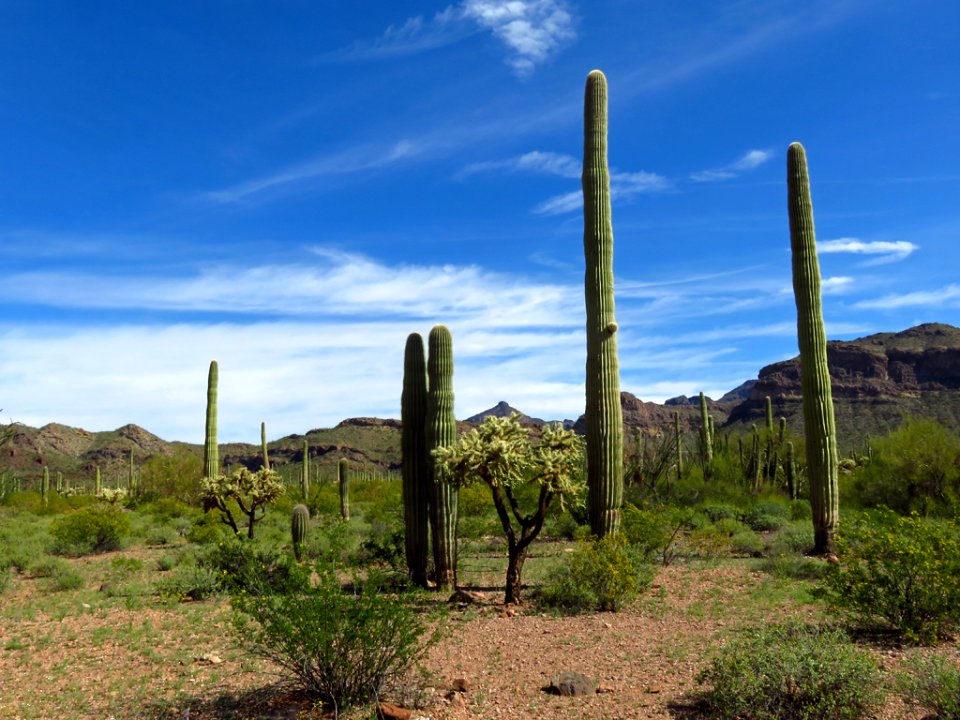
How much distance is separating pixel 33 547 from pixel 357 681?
1548 centimetres

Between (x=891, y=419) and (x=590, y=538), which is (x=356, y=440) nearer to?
(x=891, y=419)

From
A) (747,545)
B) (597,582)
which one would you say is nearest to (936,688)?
(597,582)

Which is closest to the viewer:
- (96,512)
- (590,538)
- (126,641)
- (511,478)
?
(126,641)

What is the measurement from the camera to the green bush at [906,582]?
28.2 ft

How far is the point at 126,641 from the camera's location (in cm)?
1034

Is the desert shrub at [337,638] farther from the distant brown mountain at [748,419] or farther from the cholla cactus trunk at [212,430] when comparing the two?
the distant brown mountain at [748,419]

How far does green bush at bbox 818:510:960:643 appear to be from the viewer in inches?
339

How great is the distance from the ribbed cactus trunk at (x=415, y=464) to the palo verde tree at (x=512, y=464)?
2.23 m

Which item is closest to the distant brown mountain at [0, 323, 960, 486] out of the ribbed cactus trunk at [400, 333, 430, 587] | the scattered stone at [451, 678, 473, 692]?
the ribbed cactus trunk at [400, 333, 430, 587]

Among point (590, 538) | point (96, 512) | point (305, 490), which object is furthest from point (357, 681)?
point (305, 490)

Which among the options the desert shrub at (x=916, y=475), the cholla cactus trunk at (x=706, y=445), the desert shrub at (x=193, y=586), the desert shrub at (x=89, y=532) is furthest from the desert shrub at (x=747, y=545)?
the desert shrub at (x=89, y=532)

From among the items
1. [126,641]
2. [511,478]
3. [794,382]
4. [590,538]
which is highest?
[794,382]

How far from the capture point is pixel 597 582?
1153 cm

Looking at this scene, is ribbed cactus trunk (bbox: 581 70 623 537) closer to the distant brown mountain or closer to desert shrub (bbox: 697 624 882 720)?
desert shrub (bbox: 697 624 882 720)
